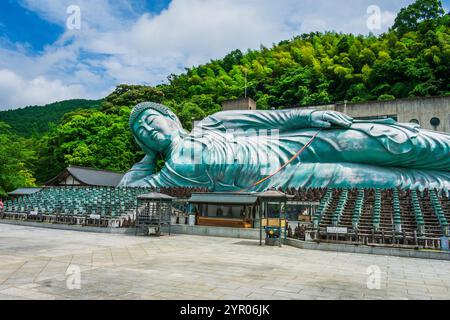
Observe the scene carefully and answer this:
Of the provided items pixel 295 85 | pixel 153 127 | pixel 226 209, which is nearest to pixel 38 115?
pixel 295 85

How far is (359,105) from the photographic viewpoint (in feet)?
100

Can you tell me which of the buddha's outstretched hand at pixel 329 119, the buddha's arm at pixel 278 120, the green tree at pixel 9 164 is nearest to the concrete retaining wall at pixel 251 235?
the green tree at pixel 9 164

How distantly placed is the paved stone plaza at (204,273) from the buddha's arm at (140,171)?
1496cm

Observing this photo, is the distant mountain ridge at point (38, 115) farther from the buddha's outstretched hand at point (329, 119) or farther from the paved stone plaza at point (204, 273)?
the paved stone plaza at point (204, 273)

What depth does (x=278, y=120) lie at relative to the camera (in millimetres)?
24969

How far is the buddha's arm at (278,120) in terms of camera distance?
75.4 feet

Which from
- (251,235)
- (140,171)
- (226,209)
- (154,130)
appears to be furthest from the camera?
(140,171)

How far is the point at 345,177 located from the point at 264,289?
16.5 m

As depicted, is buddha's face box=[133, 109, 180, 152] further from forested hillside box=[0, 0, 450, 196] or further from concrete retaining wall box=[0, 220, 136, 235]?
forested hillside box=[0, 0, 450, 196]

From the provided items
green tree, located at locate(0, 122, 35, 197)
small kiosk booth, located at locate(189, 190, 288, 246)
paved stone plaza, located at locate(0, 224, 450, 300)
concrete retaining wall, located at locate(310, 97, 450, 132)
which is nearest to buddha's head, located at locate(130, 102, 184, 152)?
small kiosk booth, located at locate(189, 190, 288, 246)

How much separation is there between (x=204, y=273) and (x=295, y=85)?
4675 cm

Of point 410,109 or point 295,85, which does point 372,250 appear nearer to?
point 410,109
